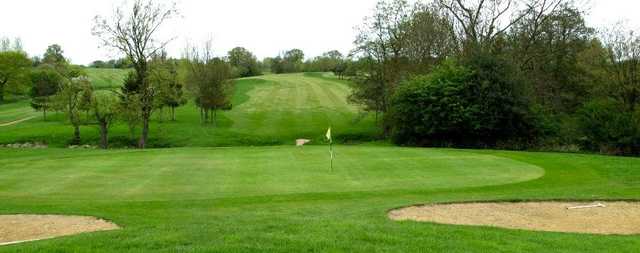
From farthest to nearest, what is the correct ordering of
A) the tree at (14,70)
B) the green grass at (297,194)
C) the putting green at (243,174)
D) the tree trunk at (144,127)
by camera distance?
1. the tree at (14,70)
2. the tree trunk at (144,127)
3. the putting green at (243,174)
4. the green grass at (297,194)

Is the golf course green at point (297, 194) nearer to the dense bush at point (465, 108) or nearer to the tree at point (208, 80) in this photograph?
the dense bush at point (465, 108)

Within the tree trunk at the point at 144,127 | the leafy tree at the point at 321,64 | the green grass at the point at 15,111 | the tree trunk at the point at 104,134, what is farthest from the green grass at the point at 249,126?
the leafy tree at the point at 321,64

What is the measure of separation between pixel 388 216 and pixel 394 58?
125ft

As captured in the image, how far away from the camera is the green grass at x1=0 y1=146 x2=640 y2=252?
8836 mm

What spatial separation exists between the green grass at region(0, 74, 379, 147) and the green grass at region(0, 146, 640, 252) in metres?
18.7

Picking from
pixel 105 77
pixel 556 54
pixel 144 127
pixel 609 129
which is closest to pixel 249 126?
pixel 144 127

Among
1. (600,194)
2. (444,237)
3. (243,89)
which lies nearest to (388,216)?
(444,237)

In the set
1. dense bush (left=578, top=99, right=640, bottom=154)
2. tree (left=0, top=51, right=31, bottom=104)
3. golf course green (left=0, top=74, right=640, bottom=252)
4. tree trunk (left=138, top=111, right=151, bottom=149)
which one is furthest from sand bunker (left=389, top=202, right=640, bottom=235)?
tree (left=0, top=51, right=31, bottom=104)

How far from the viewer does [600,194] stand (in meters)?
16.6

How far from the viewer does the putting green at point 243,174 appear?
1745 cm

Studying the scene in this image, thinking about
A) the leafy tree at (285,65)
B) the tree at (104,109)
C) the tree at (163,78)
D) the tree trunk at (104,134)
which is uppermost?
the leafy tree at (285,65)

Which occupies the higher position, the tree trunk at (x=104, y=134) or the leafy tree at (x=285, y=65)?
the leafy tree at (x=285, y=65)

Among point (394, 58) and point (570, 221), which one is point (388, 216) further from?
point (394, 58)

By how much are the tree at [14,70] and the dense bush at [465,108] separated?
51125 mm
